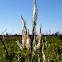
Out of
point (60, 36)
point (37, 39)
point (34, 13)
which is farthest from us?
point (60, 36)

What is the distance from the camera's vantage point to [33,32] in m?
1.26

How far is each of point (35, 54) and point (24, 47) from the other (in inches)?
5.1

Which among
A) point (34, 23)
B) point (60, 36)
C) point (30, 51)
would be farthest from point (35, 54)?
point (60, 36)

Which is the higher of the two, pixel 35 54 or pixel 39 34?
pixel 39 34

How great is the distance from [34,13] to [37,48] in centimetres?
29

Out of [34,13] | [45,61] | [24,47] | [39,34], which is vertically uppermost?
[34,13]

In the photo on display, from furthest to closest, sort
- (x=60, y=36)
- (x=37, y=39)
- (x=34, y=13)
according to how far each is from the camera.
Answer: (x=60, y=36) → (x=37, y=39) → (x=34, y=13)

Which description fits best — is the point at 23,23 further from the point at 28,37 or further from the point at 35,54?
the point at 35,54

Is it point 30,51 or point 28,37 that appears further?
point 30,51

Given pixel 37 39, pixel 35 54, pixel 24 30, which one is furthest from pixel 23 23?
pixel 35 54

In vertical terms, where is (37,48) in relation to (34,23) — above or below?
below

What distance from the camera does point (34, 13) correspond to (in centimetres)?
121

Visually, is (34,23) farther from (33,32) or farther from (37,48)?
(37,48)

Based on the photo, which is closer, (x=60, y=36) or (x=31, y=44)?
(x=31, y=44)
